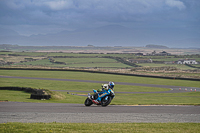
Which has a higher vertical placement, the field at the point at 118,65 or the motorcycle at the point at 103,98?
the field at the point at 118,65

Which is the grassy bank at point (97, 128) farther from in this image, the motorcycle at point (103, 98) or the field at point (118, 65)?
the field at point (118, 65)

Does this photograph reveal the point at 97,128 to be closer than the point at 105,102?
Yes

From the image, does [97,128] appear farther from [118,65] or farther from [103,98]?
[118,65]

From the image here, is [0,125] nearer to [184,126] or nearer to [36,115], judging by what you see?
[36,115]

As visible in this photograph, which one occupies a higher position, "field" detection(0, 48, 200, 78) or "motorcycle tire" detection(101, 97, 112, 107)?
"field" detection(0, 48, 200, 78)

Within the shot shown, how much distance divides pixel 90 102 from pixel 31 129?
10391mm

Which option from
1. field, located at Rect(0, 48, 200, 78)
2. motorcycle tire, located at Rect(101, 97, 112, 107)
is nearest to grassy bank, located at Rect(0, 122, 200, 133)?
motorcycle tire, located at Rect(101, 97, 112, 107)

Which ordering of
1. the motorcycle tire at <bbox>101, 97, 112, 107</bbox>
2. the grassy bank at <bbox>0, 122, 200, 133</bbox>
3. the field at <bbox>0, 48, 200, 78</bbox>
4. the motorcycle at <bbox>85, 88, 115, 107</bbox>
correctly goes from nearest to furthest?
1. the grassy bank at <bbox>0, 122, 200, 133</bbox>
2. the motorcycle at <bbox>85, 88, 115, 107</bbox>
3. the motorcycle tire at <bbox>101, 97, 112, 107</bbox>
4. the field at <bbox>0, 48, 200, 78</bbox>

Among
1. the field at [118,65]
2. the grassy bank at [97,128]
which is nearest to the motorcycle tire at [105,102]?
the grassy bank at [97,128]

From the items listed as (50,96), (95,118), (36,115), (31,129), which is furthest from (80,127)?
(50,96)

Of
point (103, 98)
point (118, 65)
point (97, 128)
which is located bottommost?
point (97, 128)

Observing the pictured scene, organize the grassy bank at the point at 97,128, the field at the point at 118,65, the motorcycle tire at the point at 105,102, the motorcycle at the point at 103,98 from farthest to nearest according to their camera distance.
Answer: the field at the point at 118,65
the motorcycle tire at the point at 105,102
the motorcycle at the point at 103,98
the grassy bank at the point at 97,128

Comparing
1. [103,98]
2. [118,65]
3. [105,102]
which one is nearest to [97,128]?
[105,102]

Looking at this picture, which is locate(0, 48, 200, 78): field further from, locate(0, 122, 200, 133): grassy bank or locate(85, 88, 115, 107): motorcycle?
locate(0, 122, 200, 133): grassy bank
